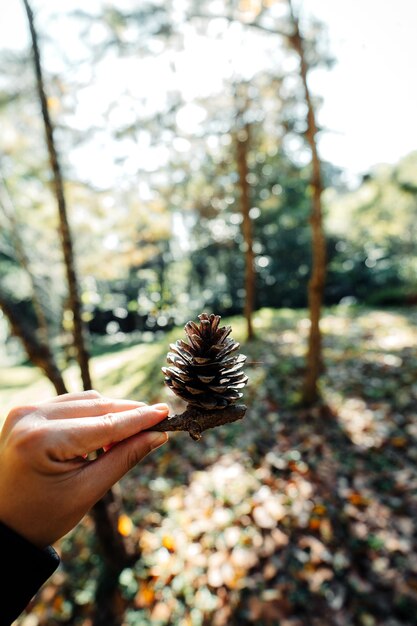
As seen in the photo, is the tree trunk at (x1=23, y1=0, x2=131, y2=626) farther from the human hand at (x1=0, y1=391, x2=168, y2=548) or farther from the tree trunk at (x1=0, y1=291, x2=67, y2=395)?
the human hand at (x1=0, y1=391, x2=168, y2=548)

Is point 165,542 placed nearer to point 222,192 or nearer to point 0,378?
point 222,192

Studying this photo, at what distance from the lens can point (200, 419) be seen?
1299 mm

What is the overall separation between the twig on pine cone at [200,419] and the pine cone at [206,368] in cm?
3

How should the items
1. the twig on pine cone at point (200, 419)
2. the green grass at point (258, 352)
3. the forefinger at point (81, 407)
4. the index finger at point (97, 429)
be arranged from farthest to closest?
the green grass at point (258, 352), the twig on pine cone at point (200, 419), the forefinger at point (81, 407), the index finger at point (97, 429)

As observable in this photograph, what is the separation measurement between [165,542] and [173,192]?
28.4 feet

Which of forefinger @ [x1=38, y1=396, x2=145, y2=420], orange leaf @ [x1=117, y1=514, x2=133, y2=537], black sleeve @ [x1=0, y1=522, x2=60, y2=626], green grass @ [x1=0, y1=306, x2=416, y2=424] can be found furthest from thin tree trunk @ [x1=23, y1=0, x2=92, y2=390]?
green grass @ [x1=0, y1=306, x2=416, y2=424]

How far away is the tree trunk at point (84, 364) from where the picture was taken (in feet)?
9.84

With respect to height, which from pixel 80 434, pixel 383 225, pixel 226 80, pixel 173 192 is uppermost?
pixel 226 80

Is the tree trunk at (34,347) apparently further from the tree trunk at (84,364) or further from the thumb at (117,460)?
the thumb at (117,460)

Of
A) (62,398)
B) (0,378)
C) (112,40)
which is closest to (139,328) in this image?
(0,378)

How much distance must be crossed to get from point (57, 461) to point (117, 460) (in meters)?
0.23

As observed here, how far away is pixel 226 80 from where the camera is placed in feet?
25.3

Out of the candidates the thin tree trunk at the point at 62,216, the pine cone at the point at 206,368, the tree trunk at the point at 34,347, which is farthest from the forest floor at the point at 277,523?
the pine cone at the point at 206,368

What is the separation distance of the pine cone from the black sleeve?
2.27 feet
